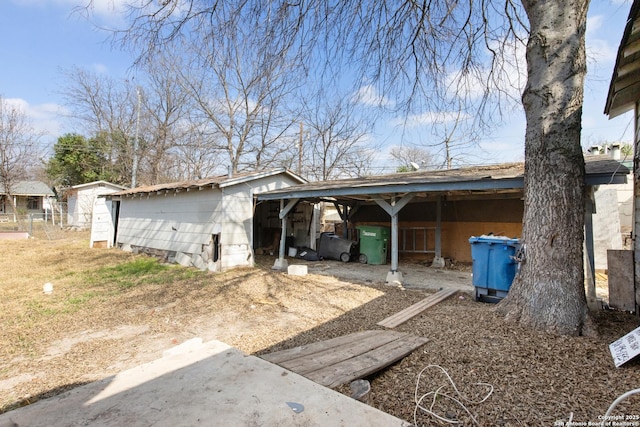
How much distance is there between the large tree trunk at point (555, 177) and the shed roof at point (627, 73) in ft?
1.27

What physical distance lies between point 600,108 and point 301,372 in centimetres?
583

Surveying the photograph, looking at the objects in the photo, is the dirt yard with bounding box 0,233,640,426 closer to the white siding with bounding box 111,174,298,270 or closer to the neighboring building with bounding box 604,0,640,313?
the neighboring building with bounding box 604,0,640,313

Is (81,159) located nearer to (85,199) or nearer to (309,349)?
(85,199)

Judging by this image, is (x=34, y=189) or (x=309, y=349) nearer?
(x=309, y=349)

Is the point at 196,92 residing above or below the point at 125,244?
above

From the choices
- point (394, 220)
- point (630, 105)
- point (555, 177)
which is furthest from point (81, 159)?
point (630, 105)

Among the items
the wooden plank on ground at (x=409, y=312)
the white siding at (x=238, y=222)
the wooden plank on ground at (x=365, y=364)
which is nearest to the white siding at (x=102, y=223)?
the white siding at (x=238, y=222)

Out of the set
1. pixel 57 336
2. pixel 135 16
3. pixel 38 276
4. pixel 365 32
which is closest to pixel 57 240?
pixel 38 276

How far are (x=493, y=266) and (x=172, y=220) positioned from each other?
9.67 m

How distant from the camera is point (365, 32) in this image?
15.4ft

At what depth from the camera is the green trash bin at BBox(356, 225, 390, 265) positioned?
10.0 m

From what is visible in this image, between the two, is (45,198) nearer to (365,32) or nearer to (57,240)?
(57,240)

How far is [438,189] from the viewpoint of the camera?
6254mm

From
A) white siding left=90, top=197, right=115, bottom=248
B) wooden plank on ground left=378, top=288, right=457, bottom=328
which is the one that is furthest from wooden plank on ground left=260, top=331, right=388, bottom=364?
white siding left=90, top=197, right=115, bottom=248
